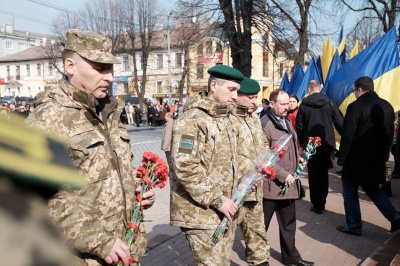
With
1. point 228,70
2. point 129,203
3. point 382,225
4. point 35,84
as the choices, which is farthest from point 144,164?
point 35,84

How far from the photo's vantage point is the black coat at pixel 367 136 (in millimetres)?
5492

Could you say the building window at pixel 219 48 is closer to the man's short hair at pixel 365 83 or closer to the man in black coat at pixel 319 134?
the man in black coat at pixel 319 134

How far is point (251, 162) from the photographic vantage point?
3594 millimetres

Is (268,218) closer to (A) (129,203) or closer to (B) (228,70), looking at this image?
(B) (228,70)

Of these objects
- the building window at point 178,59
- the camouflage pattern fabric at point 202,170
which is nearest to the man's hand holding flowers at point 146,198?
the camouflage pattern fabric at point 202,170

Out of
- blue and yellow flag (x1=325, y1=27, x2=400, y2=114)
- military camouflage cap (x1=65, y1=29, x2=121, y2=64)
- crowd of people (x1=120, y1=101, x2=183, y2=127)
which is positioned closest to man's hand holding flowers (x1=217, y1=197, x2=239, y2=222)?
military camouflage cap (x1=65, y1=29, x2=121, y2=64)

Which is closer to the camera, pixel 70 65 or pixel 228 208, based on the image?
pixel 70 65

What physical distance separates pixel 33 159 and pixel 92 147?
5.12 ft

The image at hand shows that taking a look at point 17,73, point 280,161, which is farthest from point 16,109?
point 17,73

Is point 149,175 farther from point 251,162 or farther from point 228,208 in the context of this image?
point 251,162

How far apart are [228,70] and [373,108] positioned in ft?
9.75

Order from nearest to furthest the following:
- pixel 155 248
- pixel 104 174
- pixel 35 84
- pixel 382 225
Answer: pixel 104 174 < pixel 155 248 < pixel 382 225 < pixel 35 84

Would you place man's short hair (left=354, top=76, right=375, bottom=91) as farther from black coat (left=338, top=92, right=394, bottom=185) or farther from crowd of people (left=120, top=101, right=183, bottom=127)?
crowd of people (left=120, top=101, right=183, bottom=127)

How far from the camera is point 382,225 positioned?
6.21 m
